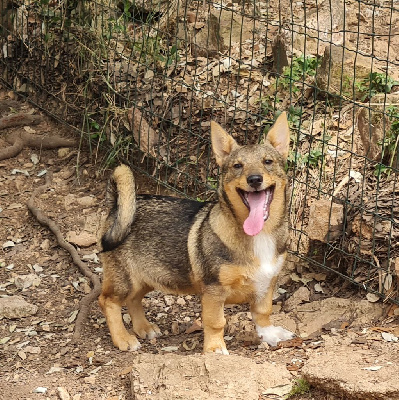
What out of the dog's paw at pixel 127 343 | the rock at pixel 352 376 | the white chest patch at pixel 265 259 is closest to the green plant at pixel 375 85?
the white chest patch at pixel 265 259

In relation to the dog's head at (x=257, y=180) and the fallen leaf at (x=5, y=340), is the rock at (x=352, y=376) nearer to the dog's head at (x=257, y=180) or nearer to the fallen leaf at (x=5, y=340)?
the dog's head at (x=257, y=180)

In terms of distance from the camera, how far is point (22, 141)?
32.4 feet

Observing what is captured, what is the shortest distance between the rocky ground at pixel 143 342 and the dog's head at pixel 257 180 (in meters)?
1.06

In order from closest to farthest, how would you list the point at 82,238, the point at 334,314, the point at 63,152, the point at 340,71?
the point at 334,314 → the point at 340,71 → the point at 82,238 → the point at 63,152

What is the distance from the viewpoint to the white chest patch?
607 cm

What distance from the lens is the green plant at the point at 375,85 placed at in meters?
7.75

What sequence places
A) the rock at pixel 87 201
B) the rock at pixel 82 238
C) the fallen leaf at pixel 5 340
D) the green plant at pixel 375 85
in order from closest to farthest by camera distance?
the fallen leaf at pixel 5 340, the green plant at pixel 375 85, the rock at pixel 82 238, the rock at pixel 87 201

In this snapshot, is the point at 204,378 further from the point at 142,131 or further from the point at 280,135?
the point at 142,131

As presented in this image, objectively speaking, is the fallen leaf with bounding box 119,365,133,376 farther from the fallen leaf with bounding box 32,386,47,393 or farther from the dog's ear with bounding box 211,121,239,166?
the dog's ear with bounding box 211,121,239,166

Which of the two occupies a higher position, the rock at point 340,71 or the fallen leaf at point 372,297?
the rock at point 340,71

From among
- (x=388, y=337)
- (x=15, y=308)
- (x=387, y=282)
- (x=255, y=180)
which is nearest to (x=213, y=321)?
(x=255, y=180)

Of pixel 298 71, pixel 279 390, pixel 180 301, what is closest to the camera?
pixel 279 390

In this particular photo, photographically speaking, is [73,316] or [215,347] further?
[73,316]

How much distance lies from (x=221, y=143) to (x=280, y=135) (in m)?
0.47
